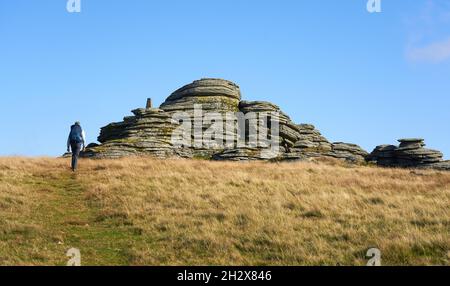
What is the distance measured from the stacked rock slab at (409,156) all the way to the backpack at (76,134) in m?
33.6

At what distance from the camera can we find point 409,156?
5047cm

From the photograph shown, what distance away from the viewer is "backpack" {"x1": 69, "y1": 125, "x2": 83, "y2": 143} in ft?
98.3

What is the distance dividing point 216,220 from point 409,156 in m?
39.6

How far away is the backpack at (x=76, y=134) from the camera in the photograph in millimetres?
29969

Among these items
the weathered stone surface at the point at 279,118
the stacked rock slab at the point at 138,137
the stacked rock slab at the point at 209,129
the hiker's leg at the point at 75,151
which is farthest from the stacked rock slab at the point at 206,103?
the hiker's leg at the point at 75,151

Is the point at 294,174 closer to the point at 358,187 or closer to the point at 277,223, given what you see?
the point at 358,187

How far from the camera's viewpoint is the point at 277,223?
52.4 ft

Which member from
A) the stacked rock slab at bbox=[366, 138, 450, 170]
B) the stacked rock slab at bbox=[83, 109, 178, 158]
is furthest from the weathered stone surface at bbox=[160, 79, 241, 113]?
the stacked rock slab at bbox=[366, 138, 450, 170]

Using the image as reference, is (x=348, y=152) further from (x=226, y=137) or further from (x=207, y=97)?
(x=207, y=97)

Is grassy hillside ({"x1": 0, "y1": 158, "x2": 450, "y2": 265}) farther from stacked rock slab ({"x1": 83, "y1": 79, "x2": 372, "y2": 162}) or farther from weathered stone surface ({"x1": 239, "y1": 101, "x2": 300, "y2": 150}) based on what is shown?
weathered stone surface ({"x1": 239, "y1": 101, "x2": 300, "y2": 150})

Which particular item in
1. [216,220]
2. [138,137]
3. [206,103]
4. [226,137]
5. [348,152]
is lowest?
[216,220]

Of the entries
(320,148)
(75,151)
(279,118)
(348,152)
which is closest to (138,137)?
(279,118)

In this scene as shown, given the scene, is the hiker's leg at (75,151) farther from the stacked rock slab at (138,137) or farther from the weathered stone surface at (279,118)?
the weathered stone surface at (279,118)

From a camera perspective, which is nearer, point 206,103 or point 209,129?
point 209,129
